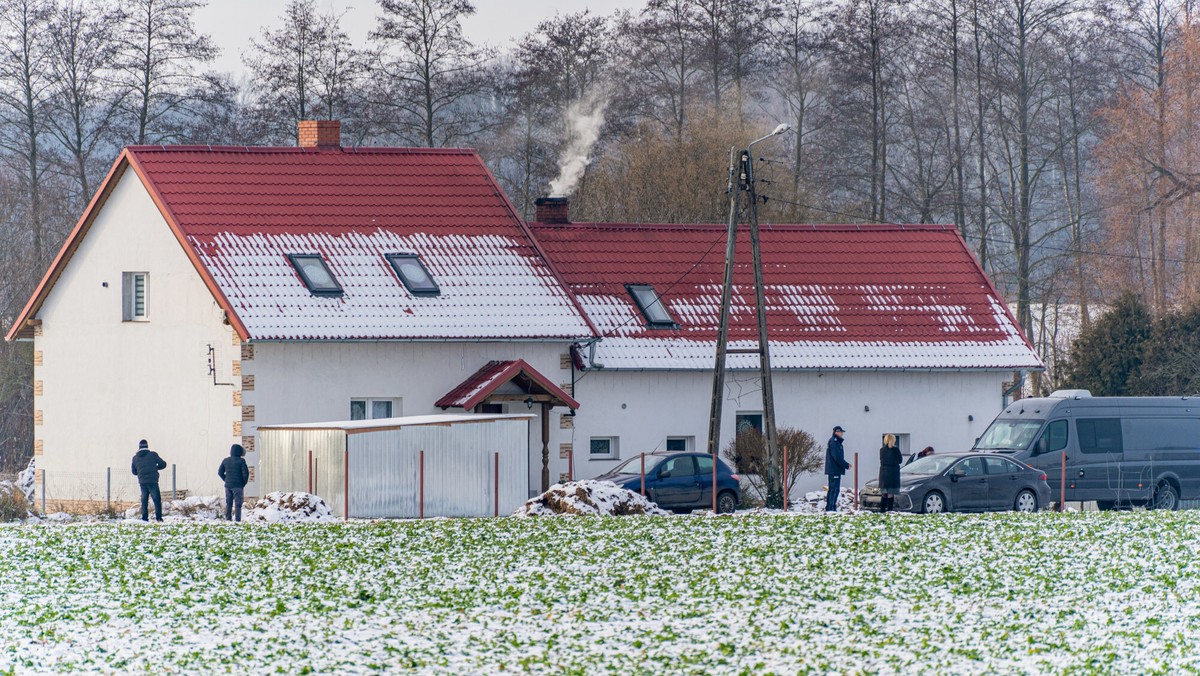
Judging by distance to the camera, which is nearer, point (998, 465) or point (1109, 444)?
point (998, 465)

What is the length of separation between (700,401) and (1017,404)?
7.09m

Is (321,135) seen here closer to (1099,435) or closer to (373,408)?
(373,408)

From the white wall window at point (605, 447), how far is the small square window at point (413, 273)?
182 inches

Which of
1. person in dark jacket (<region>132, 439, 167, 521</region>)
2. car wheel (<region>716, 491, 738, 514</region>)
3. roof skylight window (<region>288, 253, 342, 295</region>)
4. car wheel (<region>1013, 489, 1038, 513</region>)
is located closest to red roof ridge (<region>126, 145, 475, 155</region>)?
roof skylight window (<region>288, 253, 342, 295</region>)

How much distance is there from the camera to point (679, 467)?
1337 inches

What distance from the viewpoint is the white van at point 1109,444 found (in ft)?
112

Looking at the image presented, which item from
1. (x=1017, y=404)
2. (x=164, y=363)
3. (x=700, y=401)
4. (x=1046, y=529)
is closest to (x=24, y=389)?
(x=164, y=363)

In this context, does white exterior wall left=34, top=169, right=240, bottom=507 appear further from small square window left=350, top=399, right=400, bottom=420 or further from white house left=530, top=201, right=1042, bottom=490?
white house left=530, top=201, right=1042, bottom=490

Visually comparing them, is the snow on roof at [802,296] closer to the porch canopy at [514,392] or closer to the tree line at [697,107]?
the porch canopy at [514,392]

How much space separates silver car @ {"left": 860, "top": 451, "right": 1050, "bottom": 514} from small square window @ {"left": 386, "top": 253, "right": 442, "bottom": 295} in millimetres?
9586

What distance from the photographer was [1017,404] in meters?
35.2

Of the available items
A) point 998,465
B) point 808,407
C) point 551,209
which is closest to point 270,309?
point 551,209

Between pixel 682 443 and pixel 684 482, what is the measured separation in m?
5.64

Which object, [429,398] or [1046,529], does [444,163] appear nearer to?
[429,398]
